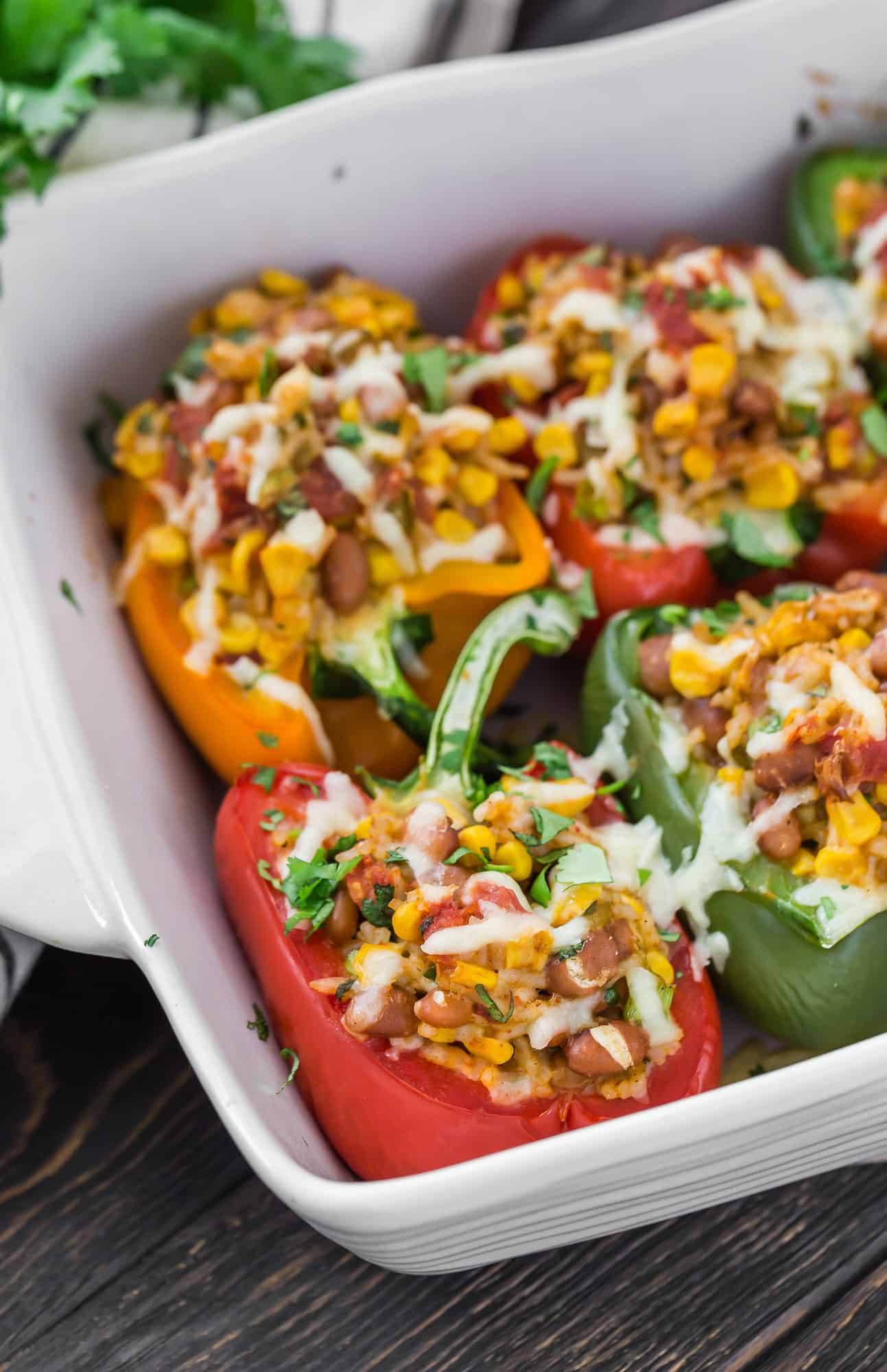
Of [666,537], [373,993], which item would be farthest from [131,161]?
[373,993]

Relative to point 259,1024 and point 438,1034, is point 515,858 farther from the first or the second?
point 259,1024

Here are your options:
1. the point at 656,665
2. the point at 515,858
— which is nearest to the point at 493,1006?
the point at 515,858

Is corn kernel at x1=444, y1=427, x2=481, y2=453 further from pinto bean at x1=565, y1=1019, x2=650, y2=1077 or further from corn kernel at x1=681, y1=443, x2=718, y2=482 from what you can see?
pinto bean at x1=565, y1=1019, x2=650, y2=1077

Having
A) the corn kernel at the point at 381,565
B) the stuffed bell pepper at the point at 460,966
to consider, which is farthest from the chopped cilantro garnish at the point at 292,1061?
the corn kernel at the point at 381,565

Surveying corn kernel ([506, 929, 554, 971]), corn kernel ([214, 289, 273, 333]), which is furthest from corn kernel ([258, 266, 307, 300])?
corn kernel ([506, 929, 554, 971])

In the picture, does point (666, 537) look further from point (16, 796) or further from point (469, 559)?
point (16, 796)

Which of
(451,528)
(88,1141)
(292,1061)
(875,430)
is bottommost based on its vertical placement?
(88,1141)
